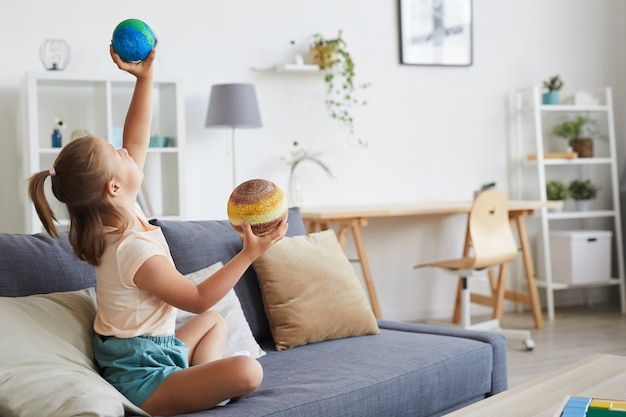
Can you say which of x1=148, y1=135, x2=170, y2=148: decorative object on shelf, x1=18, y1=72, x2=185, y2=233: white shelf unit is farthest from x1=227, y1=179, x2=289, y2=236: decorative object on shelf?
x1=148, y1=135, x2=170, y2=148: decorative object on shelf

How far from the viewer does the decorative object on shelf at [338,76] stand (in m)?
5.11

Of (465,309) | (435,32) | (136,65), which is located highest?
(435,32)

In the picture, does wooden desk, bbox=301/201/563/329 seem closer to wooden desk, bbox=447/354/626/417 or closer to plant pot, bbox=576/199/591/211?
plant pot, bbox=576/199/591/211

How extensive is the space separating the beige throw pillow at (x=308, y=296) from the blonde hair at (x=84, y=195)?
2.80ft

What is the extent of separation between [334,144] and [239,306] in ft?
9.45

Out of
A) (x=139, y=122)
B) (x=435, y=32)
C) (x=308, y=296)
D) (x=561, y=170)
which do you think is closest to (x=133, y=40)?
(x=139, y=122)

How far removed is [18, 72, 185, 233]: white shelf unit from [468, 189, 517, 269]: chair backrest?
63.9 inches

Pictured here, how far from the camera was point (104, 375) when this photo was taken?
1.99 meters

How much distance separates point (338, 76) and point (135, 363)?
3.61m

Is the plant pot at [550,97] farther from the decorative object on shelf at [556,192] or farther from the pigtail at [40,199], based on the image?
the pigtail at [40,199]

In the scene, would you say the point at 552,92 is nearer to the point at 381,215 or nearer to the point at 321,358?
the point at 381,215

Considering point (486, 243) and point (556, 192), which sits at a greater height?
point (556, 192)

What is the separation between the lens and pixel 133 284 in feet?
6.36

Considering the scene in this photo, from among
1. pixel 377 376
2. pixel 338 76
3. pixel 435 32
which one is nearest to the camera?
pixel 377 376
